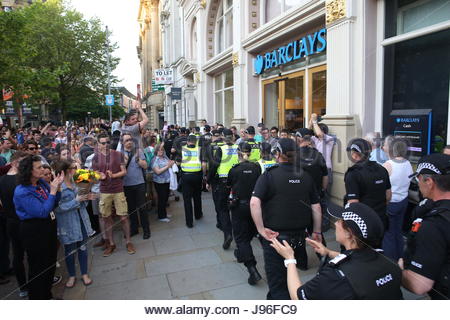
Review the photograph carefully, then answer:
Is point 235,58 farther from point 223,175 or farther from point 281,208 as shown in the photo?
point 281,208

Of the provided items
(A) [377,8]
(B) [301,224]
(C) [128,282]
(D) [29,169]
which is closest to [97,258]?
(C) [128,282]

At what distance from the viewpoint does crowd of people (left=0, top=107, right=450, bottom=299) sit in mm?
1857

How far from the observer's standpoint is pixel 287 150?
3.17 m

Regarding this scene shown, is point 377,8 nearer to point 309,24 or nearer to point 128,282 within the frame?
point 309,24

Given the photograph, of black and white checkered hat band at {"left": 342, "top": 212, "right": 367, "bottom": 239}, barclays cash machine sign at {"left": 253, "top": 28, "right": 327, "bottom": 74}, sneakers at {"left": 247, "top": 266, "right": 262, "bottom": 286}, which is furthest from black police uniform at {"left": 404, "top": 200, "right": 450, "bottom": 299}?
barclays cash machine sign at {"left": 253, "top": 28, "right": 327, "bottom": 74}

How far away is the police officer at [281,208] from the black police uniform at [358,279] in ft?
4.33

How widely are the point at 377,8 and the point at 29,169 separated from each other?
6522 millimetres

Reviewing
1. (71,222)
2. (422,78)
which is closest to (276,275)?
(71,222)

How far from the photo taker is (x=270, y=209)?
125 inches

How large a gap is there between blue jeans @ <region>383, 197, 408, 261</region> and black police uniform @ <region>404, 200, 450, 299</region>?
8.50ft

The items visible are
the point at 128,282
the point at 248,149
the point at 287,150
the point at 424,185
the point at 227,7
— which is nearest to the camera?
the point at 424,185

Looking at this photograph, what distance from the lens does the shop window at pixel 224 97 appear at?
1382cm

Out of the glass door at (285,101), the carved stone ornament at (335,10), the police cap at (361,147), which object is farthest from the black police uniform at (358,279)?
the glass door at (285,101)

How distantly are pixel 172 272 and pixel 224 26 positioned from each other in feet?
38.9
